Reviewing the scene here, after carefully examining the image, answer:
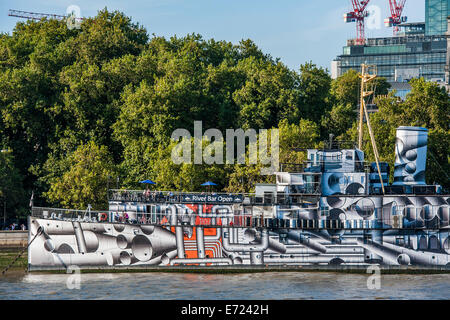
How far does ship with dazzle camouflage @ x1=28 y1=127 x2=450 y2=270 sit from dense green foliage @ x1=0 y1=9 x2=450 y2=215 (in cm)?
1569

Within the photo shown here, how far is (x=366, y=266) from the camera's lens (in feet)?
167

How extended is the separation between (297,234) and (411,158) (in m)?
9.25

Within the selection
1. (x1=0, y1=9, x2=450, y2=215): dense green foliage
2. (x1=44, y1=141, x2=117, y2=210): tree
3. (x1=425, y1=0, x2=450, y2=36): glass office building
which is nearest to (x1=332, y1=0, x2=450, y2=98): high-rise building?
(x1=425, y1=0, x2=450, y2=36): glass office building

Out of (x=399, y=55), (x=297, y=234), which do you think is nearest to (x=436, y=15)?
(x=399, y=55)

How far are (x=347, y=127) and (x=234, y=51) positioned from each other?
2269cm

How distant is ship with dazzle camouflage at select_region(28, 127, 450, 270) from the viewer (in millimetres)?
51156

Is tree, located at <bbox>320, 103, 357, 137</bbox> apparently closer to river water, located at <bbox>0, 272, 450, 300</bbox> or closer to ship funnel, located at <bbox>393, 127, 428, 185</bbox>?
ship funnel, located at <bbox>393, 127, 428, 185</bbox>

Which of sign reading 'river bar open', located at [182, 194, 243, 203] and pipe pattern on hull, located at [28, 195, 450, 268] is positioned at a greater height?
sign reading 'river bar open', located at [182, 194, 243, 203]

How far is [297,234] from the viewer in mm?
51375

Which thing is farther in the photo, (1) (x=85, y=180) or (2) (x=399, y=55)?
(2) (x=399, y=55)

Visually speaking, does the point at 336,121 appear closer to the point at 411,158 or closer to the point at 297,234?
the point at 411,158

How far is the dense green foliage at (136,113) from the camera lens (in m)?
71.2

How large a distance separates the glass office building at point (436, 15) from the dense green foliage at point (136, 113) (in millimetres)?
108626
